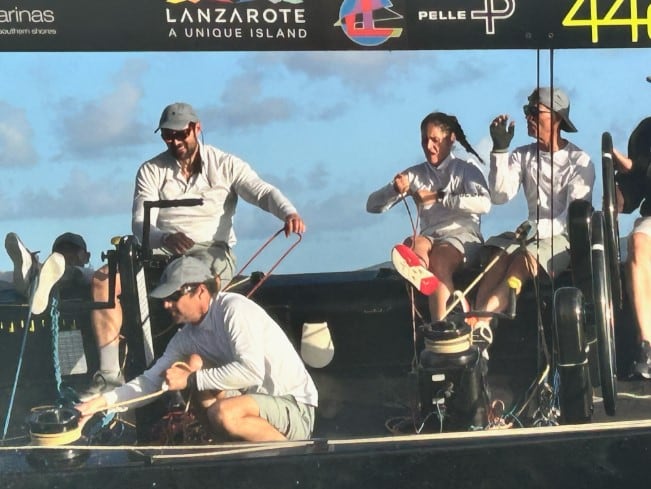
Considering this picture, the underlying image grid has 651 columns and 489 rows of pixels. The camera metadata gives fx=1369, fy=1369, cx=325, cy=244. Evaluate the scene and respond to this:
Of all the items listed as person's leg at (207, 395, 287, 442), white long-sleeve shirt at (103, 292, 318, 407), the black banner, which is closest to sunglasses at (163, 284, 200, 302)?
white long-sleeve shirt at (103, 292, 318, 407)

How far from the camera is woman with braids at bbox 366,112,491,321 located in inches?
195

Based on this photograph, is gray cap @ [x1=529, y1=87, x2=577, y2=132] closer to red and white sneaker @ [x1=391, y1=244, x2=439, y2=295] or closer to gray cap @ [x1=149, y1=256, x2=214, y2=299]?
red and white sneaker @ [x1=391, y1=244, x2=439, y2=295]

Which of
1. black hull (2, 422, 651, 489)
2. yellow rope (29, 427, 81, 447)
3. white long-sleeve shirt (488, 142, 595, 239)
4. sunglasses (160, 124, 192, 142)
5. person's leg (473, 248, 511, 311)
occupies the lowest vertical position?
black hull (2, 422, 651, 489)

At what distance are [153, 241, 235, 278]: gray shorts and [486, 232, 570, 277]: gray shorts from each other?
978 mm

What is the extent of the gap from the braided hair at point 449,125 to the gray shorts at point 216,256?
858mm

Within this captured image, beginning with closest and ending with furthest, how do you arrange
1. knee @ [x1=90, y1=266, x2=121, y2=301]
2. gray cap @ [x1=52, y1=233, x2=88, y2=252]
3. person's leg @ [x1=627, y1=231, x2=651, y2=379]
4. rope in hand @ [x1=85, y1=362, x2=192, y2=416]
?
rope in hand @ [x1=85, y1=362, x2=192, y2=416] < person's leg @ [x1=627, y1=231, x2=651, y2=379] < knee @ [x1=90, y1=266, x2=121, y2=301] < gray cap @ [x1=52, y1=233, x2=88, y2=252]

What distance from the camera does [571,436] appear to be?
4.30 meters

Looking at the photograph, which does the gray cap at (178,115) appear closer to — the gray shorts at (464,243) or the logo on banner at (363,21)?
the logo on banner at (363,21)

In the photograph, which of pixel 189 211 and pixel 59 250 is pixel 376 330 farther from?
pixel 59 250

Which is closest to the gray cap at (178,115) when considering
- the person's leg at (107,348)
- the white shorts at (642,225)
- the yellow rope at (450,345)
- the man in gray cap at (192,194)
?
the man in gray cap at (192,194)

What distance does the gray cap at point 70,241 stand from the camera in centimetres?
549

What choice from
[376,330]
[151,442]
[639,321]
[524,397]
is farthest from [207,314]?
[639,321]

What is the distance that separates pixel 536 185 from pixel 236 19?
4.39 ft

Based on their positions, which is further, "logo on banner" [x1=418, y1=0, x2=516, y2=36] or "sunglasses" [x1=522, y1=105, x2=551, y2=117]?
"sunglasses" [x1=522, y1=105, x2=551, y2=117]
